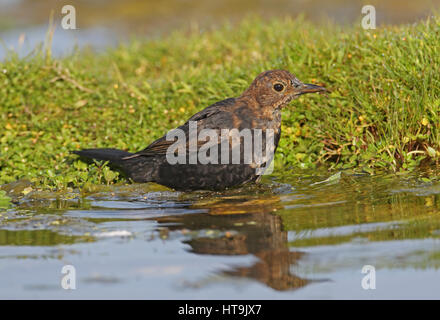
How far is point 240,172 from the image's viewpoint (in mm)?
5629

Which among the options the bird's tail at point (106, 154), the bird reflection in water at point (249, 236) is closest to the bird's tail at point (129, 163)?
the bird's tail at point (106, 154)

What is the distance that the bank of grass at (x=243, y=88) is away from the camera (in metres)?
6.21

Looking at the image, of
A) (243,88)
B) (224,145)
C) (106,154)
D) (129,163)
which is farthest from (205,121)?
(243,88)

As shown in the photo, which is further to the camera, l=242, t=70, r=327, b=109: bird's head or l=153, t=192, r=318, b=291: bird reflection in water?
l=242, t=70, r=327, b=109: bird's head

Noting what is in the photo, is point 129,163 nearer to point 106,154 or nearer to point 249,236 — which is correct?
point 106,154

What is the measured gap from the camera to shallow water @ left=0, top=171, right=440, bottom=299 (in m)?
3.34

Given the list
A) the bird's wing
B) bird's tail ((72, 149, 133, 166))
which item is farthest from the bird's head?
bird's tail ((72, 149, 133, 166))

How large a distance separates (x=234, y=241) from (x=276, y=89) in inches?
88.9

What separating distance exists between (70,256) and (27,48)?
18.0 ft

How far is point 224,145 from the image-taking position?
5.66 meters

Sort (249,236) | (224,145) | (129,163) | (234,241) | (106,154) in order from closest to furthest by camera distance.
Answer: (234,241) → (249,236) → (224,145) → (129,163) → (106,154)

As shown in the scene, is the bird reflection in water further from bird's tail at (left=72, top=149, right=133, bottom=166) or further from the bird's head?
bird's tail at (left=72, top=149, right=133, bottom=166)

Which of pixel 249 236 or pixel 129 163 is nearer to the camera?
pixel 249 236

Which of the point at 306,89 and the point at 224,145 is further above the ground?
the point at 306,89
